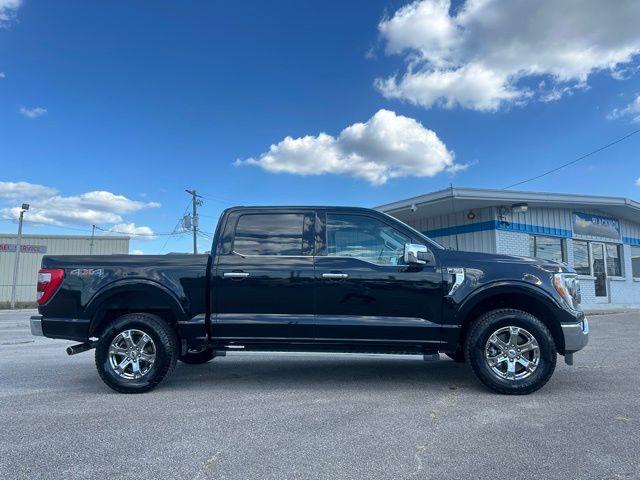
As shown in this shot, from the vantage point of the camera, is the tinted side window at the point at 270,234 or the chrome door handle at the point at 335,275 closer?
the chrome door handle at the point at 335,275

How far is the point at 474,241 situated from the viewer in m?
16.3

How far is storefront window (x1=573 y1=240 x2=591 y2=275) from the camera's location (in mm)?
17750

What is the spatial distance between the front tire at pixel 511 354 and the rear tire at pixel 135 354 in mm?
3200

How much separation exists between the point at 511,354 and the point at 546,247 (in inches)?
527

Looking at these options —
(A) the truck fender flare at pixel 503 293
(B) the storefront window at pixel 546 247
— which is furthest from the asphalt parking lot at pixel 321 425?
(B) the storefront window at pixel 546 247

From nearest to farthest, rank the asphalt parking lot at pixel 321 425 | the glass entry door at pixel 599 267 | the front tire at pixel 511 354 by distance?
the asphalt parking lot at pixel 321 425
the front tire at pixel 511 354
the glass entry door at pixel 599 267

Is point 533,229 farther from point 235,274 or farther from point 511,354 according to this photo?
point 235,274

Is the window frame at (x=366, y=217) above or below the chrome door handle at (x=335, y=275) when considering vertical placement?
above

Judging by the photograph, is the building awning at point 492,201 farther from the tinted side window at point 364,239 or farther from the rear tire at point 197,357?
the rear tire at point 197,357

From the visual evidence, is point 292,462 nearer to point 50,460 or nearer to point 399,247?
point 50,460

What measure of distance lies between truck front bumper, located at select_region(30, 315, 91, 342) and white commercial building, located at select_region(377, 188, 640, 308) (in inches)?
431

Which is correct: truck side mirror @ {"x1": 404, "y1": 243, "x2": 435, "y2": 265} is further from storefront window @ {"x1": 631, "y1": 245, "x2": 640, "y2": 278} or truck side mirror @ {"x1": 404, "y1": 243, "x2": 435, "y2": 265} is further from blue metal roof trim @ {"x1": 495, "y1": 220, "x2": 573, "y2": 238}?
storefront window @ {"x1": 631, "y1": 245, "x2": 640, "y2": 278}

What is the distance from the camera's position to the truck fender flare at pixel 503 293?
5.07 metres

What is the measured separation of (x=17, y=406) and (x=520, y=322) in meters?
5.08
